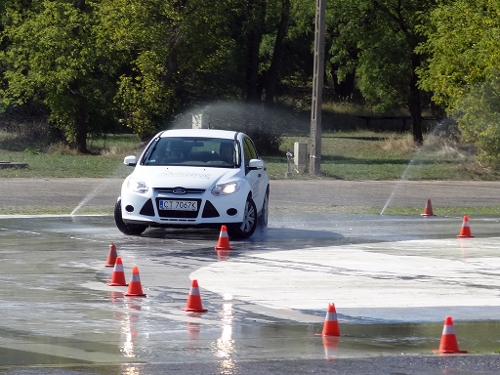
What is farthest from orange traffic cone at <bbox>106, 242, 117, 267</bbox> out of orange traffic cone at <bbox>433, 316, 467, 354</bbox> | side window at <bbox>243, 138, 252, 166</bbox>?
orange traffic cone at <bbox>433, 316, 467, 354</bbox>

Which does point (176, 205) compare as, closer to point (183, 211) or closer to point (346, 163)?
point (183, 211)

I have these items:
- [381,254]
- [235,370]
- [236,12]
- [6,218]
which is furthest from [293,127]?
[235,370]

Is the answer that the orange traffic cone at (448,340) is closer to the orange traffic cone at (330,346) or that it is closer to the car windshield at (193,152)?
the orange traffic cone at (330,346)

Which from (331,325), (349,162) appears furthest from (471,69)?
(331,325)

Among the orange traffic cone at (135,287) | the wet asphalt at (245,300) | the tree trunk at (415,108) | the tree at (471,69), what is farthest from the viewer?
the tree trunk at (415,108)

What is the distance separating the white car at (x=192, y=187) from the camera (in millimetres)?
15922

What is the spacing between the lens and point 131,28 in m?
39.2

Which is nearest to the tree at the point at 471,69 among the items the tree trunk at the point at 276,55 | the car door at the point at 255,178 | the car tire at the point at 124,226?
the tree trunk at the point at 276,55

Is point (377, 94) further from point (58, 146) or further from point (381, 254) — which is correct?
point (381, 254)

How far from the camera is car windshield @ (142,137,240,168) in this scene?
56.1ft

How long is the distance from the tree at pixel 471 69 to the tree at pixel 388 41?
305 inches

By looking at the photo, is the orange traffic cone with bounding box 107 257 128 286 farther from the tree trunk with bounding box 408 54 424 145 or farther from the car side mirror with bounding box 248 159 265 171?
the tree trunk with bounding box 408 54 424 145

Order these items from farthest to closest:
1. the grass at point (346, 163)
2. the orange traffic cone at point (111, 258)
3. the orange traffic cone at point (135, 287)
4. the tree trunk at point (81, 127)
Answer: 1. the tree trunk at point (81, 127)
2. the grass at point (346, 163)
3. the orange traffic cone at point (111, 258)
4. the orange traffic cone at point (135, 287)

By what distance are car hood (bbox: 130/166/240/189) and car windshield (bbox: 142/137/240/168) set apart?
334 millimetres
